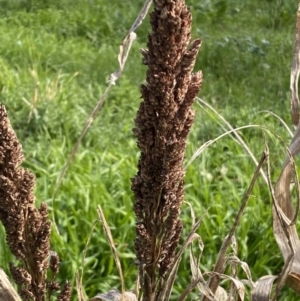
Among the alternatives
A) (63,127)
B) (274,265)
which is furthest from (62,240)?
(63,127)

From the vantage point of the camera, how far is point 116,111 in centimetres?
441

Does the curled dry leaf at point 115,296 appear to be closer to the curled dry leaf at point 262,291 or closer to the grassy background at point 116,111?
the curled dry leaf at point 262,291

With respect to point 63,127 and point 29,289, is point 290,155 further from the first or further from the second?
point 63,127

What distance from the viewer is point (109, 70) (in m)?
5.23

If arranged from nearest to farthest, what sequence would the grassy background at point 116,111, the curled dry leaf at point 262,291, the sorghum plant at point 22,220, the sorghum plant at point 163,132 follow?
the sorghum plant at point 163,132
the sorghum plant at point 22,220
the curled dry leaf at point 262,291
the grassy background at point 116,111

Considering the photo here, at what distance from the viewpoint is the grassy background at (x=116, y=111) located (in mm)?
2596

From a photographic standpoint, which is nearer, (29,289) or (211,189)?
(29,289)

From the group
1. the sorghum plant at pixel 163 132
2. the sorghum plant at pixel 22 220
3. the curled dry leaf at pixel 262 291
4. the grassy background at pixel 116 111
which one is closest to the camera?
the sorghum plant at pixel 163 132

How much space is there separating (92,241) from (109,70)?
2.81 meters

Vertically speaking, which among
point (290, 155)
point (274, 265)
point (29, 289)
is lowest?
point (274, 265)

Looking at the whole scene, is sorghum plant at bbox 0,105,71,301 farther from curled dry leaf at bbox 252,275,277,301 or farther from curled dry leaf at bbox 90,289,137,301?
curled dry leaf at bbox 252,275,277,301

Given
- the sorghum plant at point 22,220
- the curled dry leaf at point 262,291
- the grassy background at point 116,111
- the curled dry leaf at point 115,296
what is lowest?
the grassy background at point 116,111

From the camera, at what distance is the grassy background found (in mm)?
2596

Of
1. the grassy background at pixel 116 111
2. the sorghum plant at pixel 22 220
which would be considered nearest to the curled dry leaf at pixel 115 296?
the sorghum plant at pixel 22 220
